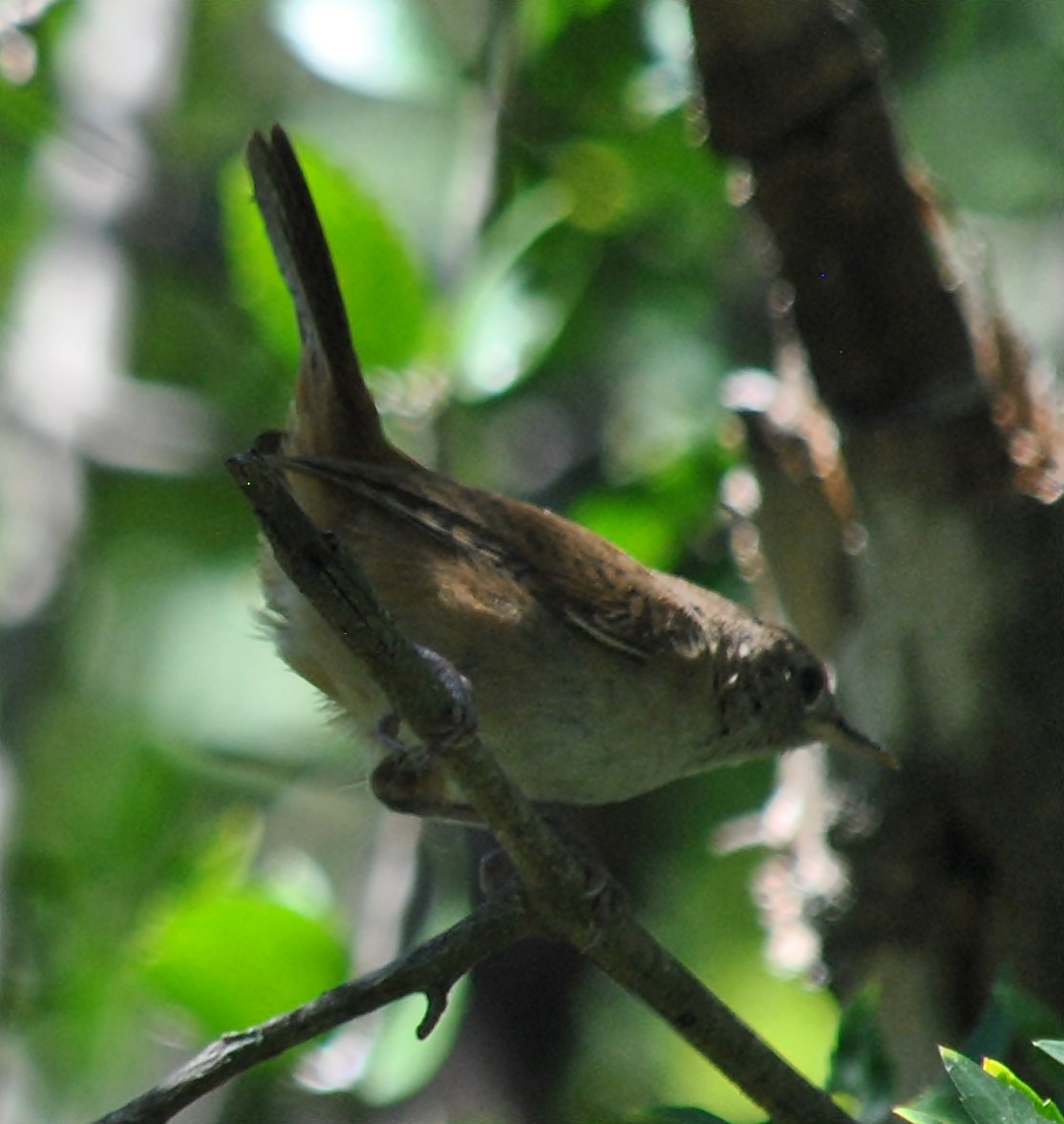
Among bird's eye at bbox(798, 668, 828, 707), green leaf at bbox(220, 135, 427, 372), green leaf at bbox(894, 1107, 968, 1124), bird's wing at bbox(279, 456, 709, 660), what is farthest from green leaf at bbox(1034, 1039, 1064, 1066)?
→ green leaf at bbox(220, 135, 427, 372)

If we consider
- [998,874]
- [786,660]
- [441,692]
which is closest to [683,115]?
[786,660]

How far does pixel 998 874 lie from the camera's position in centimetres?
293

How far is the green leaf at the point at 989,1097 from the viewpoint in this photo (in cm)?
159

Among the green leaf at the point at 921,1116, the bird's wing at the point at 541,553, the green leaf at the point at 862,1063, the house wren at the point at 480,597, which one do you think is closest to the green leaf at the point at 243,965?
the house wren at the point at 480,597

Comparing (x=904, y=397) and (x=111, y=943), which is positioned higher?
(x=904, y=397)

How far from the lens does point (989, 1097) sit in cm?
161

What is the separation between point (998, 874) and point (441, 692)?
4.62 ft

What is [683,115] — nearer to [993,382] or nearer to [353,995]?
[993,382]

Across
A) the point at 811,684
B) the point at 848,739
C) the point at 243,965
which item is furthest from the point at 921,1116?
the point at 243,965

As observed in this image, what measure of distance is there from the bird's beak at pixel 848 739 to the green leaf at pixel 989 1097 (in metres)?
1.38

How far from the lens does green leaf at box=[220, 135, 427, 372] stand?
3.48 m

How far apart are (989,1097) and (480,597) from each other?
1.30m

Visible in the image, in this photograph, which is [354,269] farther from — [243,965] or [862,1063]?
[862,1063]

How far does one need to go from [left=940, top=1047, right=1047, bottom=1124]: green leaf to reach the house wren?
1135 millimetres
